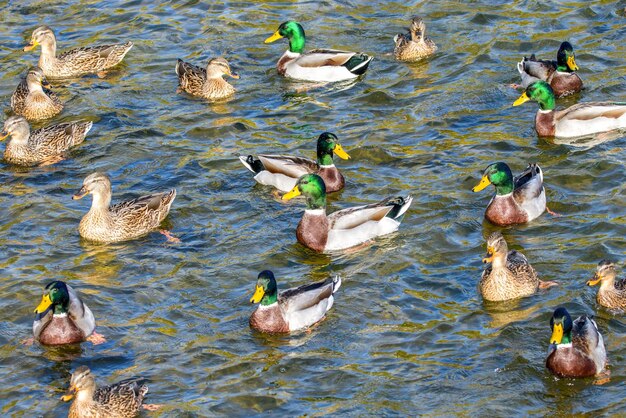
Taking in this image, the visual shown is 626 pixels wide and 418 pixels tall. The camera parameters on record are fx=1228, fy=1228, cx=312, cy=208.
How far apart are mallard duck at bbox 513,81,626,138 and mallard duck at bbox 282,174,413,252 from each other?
3.20 meters

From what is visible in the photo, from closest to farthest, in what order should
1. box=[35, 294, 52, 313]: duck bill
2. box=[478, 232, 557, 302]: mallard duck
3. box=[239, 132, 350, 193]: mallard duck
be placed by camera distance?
box=[35, 294, 52, 313]: duck bill
box=[478, 232, 557, 302]: mallard duck
box=[239, 132, 350, 193]: mallard duck

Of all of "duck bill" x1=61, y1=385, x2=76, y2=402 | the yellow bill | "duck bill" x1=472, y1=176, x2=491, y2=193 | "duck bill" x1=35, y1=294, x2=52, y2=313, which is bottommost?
"duck bill" x1=472, y1=176, x2=491, y2=193

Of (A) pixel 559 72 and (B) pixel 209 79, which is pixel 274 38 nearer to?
(B) pixel 209 79

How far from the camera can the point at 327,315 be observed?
1250 cm

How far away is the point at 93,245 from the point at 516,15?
9.22m

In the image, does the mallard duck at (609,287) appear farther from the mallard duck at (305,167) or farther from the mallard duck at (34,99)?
the mallard duck at (34,99)

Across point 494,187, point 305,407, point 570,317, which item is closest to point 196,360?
point 305,407

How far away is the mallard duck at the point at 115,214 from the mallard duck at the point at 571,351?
5379mm

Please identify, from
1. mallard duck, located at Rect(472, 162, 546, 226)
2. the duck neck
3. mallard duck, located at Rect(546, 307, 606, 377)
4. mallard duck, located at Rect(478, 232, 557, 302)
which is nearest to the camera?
mallard duck, located at Rect(546, 307, 606, 377)

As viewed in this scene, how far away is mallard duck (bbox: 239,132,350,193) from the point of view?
15.3 m

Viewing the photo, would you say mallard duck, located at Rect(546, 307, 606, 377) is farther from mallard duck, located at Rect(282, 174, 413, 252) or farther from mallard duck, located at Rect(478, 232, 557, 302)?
mallard duck, located at Rect(282, 174, 413, 252)

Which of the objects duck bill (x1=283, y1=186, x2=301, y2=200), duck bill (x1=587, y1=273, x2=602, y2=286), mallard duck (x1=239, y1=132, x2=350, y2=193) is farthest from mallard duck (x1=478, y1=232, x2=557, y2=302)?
mallard duck (x1=239, y1=132, x2=350, y2=193)

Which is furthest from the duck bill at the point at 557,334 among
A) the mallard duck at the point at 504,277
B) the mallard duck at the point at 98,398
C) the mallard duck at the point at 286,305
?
the mallard duck at the point at 98,398

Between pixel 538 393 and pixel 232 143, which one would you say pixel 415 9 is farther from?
pixel 538 393
